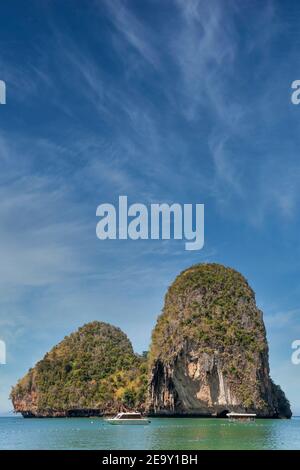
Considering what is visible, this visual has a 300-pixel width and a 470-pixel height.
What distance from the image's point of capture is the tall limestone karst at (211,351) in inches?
2739

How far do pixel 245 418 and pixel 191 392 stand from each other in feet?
35.6

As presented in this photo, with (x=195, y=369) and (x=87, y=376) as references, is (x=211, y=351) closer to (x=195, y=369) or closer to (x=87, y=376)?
(x=195, y=369)

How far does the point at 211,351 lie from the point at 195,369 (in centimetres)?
287

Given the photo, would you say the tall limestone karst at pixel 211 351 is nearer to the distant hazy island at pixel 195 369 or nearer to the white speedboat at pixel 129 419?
the distant hazy island at pixel 195 369

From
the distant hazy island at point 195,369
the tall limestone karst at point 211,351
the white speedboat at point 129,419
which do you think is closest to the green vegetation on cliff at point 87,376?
the distant hazy island at point 195,369

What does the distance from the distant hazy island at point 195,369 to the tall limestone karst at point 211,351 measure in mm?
116

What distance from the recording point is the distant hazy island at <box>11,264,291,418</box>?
6994 centimetres

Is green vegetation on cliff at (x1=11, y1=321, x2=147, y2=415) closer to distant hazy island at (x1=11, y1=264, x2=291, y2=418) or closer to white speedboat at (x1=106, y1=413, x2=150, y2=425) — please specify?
distant hazy island at (x1=11, y1=264, x2=291, y2=418)

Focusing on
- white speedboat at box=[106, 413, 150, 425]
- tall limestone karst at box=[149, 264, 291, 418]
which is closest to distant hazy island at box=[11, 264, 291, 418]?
tall limestone karst at box=[149, 264, 291, 418]

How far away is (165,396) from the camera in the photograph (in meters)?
72.7

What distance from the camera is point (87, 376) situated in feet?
302

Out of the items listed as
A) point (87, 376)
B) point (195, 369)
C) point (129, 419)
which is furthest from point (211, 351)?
point (87, 376)
